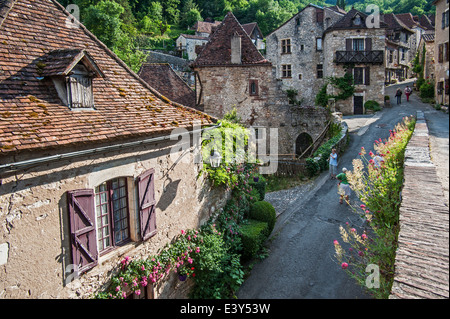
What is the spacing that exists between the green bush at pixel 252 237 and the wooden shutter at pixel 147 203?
3.48 meters

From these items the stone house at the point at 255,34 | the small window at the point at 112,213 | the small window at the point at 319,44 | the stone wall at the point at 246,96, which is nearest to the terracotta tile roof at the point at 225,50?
the stone wall at the point at 246,96

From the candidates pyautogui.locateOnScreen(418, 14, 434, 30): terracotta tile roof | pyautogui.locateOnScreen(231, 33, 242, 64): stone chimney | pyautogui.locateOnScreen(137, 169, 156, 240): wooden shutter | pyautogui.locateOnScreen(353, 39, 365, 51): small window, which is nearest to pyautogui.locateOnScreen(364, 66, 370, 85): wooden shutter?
pyautogui.locateOnScreen(353, 39, 365, 51): small window

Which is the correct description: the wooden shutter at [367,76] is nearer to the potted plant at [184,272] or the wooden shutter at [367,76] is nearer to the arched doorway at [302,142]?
the arched doorway at [302,142]

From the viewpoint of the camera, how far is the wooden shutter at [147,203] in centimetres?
789

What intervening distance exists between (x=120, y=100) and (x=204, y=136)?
2.58 metres

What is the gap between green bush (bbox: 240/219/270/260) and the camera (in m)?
10.9

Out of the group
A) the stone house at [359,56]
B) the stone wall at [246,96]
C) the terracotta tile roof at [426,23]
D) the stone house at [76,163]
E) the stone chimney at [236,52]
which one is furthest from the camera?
the terracotta tile roof at [426,23]

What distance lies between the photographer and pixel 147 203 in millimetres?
8062

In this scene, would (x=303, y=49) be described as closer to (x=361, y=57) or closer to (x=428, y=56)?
(x=361, y=57)

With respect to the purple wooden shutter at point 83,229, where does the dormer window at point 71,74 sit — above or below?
above

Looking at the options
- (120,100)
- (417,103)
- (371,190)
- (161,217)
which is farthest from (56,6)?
(417,103)

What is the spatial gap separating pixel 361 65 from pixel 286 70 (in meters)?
9.82

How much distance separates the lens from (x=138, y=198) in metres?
7.90
